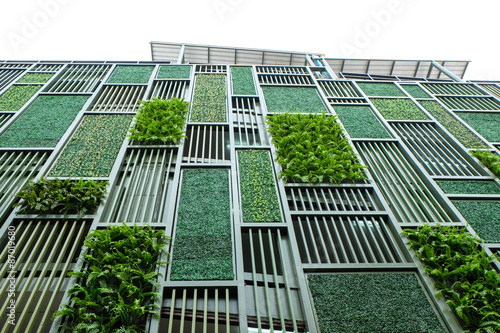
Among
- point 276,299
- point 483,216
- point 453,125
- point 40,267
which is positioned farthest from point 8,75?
point 453,125

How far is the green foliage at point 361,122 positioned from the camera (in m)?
7.34

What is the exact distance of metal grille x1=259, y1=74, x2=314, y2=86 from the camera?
31.2ft

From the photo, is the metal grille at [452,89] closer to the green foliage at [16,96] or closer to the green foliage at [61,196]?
the green foliage at [61,196]

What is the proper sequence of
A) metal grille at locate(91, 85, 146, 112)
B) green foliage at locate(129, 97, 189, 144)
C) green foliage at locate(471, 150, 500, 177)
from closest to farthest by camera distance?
1. green foliage at locate(471, 150, 500, 177)
2. green foliage at locate(129, 97, 189, 144)
3. metal grille at locate(91, 85, 146, 112)

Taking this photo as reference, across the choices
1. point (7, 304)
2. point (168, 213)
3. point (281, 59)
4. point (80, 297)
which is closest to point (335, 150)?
point (168, 213)

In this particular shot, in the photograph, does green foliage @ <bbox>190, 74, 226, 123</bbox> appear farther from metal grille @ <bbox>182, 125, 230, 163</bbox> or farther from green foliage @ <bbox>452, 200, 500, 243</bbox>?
green foliage @ <bbox>452, 200, 500, 243</bbox>

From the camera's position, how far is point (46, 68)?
9.73 metres

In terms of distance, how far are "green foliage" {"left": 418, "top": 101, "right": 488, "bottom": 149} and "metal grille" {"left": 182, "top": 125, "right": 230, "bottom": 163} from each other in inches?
244

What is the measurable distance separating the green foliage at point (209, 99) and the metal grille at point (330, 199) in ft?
10.2

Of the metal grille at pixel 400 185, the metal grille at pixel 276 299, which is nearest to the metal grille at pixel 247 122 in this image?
the metal grille at pixel 400 185

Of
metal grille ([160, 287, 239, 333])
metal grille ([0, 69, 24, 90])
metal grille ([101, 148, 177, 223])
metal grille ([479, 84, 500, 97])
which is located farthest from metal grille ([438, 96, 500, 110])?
metal grille ([0, 69, 24, 90])

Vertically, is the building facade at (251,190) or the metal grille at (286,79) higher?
the metal grille at (286,79)

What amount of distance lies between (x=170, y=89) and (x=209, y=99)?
5.01ft

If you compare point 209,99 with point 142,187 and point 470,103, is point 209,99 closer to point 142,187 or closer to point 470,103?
point 142,187
